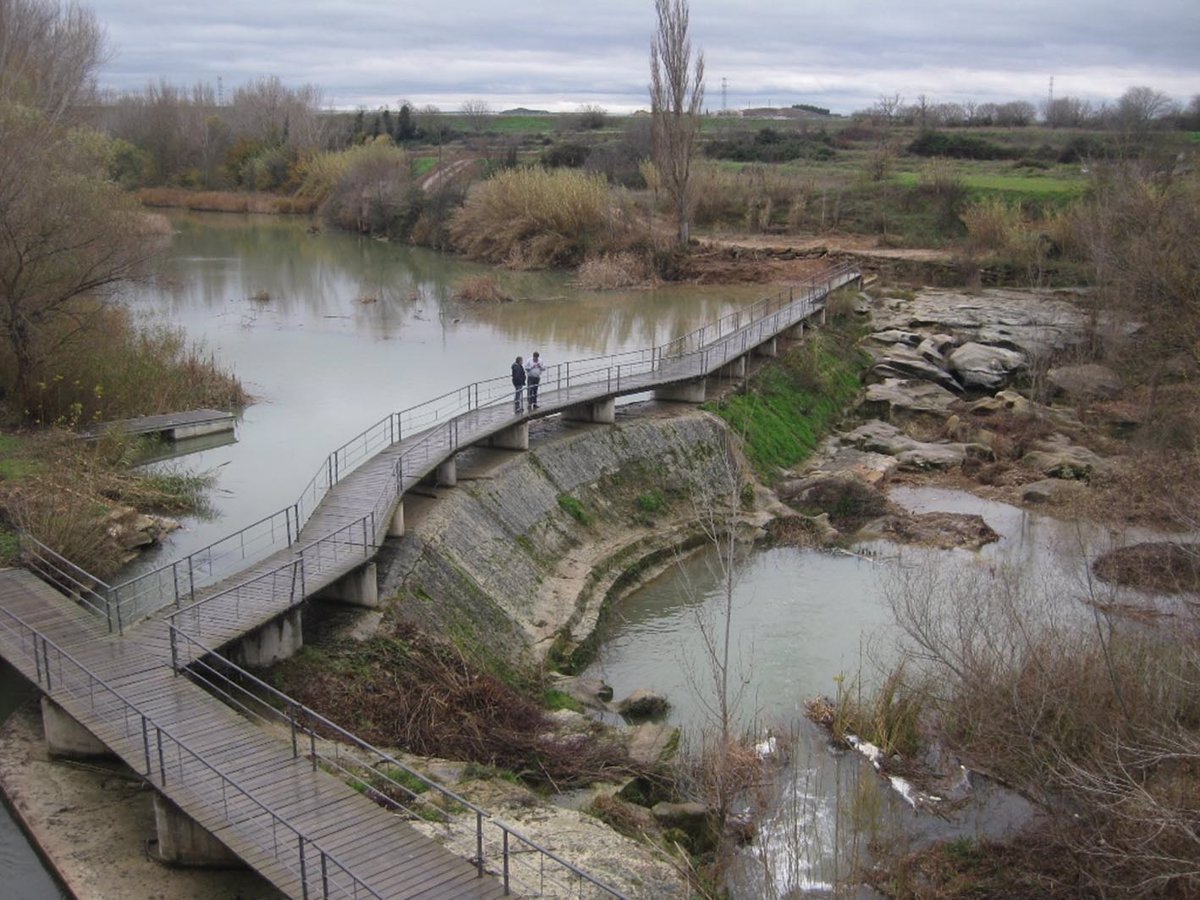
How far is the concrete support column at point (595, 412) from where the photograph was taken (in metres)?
30.6

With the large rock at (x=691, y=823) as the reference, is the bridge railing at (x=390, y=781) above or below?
above

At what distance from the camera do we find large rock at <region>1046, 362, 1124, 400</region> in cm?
4047

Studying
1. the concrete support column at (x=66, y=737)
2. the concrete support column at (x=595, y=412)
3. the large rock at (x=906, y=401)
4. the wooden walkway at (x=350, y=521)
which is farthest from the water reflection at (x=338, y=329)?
the large rock at (x=906, y=401)

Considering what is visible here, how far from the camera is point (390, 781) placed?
46.1 feet


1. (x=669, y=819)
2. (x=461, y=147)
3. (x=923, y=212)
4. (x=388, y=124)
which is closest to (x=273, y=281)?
(x=923, y=212)

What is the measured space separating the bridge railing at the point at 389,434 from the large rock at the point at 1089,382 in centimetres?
975

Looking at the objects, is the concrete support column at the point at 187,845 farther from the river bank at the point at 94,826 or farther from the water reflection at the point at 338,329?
the water reflection at the point at 338,329

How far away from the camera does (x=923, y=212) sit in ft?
235

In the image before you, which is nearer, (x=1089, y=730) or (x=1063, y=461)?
(x=1089, y=730)

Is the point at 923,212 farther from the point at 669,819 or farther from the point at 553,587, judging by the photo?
the point at 669,819

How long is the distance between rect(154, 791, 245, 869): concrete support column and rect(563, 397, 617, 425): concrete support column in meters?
18.4

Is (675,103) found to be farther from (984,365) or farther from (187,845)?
(187,845)

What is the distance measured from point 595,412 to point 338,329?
2071 cm

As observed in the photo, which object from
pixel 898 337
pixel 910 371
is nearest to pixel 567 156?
pixel 898 337
